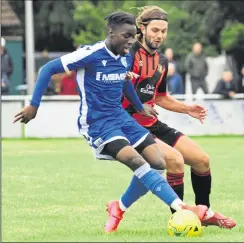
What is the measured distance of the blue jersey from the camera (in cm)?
923

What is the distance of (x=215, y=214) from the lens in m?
9.88

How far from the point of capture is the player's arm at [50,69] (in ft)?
29.2

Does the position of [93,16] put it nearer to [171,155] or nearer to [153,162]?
[171,155]

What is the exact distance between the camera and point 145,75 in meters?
10.1

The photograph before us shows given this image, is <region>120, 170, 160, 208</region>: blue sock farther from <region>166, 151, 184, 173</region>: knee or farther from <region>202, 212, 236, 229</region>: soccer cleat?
<region>202, 212, 236, 229</region>: soccer cleat

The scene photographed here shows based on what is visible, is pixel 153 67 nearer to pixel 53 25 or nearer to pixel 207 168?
pixel 207 168

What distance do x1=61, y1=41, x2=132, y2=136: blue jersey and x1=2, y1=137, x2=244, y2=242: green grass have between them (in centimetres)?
95

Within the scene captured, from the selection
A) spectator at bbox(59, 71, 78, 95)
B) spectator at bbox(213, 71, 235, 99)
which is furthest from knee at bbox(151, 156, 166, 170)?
spectator at bbox(59, 71, 78, 95)

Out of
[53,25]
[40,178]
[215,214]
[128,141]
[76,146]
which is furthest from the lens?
[53,25]

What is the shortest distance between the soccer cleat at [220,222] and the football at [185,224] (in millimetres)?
704

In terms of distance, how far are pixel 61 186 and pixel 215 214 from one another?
4.07 metres

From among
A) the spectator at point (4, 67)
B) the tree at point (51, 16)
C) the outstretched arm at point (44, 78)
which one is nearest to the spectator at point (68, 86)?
the spectator at point (4, 67)

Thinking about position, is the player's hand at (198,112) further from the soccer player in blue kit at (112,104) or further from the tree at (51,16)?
the tree at (51,16)

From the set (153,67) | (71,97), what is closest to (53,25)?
(71,97)
